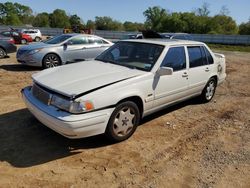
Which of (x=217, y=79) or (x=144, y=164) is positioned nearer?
(x=144, y=164)

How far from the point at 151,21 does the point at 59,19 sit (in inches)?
1299

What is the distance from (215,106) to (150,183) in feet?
12.6

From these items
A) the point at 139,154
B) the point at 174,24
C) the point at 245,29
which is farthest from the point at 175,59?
the point at 174,24

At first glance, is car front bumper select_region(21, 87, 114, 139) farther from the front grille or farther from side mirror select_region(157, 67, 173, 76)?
side mirror select_region(157, 67, 173, 76)

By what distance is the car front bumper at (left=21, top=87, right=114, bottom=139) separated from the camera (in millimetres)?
3742

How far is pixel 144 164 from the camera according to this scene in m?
3.92

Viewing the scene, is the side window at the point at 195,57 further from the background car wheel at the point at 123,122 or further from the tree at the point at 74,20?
the tree at the point at 74,20

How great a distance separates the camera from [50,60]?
404 inches

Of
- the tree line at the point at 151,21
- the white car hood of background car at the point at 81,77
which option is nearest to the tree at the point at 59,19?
the tree line at the point at 151,21

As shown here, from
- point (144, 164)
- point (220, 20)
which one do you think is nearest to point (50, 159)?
point (144, 164)

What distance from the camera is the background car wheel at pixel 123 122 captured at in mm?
4203

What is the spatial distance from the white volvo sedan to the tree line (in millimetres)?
64069

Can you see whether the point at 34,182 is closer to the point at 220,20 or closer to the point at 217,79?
the point at 217,79

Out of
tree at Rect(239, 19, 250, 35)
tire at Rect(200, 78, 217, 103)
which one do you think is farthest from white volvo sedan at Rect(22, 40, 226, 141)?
tree at Rect(239, 19, 250, 35)
